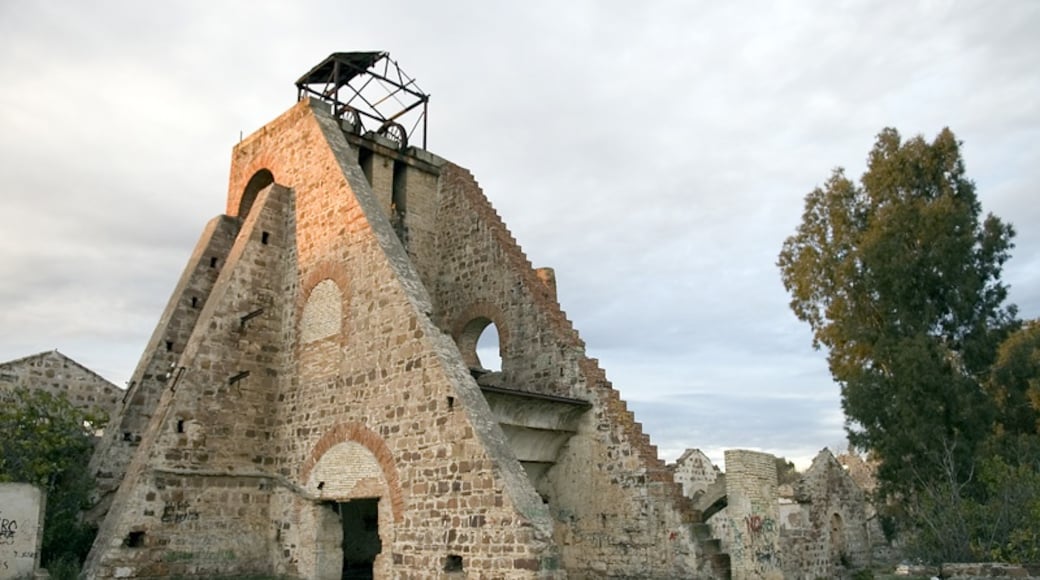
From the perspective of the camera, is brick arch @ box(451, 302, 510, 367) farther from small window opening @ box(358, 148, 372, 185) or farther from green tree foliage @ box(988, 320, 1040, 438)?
green tree foliage @ box(988, 320, 1040, 438)

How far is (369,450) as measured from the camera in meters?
10.3

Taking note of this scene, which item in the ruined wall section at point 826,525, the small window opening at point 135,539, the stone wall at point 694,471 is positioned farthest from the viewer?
the stone wall at point 694,471

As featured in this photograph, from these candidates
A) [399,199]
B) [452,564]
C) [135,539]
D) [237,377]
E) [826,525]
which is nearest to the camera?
[452,564]

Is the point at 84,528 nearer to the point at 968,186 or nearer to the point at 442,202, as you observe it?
the point at 442,202

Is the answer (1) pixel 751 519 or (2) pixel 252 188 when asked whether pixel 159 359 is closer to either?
(2) pixel 252 188

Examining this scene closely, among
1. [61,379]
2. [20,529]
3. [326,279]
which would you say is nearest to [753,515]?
[326,279]

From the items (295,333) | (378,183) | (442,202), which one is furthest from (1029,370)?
(295,333)

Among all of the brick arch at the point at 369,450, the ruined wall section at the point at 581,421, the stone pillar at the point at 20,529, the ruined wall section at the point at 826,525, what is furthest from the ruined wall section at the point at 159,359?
the ruined wall section at the point at 826,525

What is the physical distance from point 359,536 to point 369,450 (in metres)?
5.29

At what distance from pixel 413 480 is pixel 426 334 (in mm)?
1862

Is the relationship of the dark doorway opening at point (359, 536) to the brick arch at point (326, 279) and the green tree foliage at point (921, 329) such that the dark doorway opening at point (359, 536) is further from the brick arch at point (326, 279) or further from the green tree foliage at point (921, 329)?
the green tree foliage at point (921, 329)

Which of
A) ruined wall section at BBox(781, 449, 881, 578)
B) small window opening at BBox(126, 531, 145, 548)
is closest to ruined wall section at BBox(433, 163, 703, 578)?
ruined wall section at BBox(781, 449, 881, 578)

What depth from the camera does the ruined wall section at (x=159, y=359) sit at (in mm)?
11672

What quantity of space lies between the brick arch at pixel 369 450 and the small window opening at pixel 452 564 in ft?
3.08
